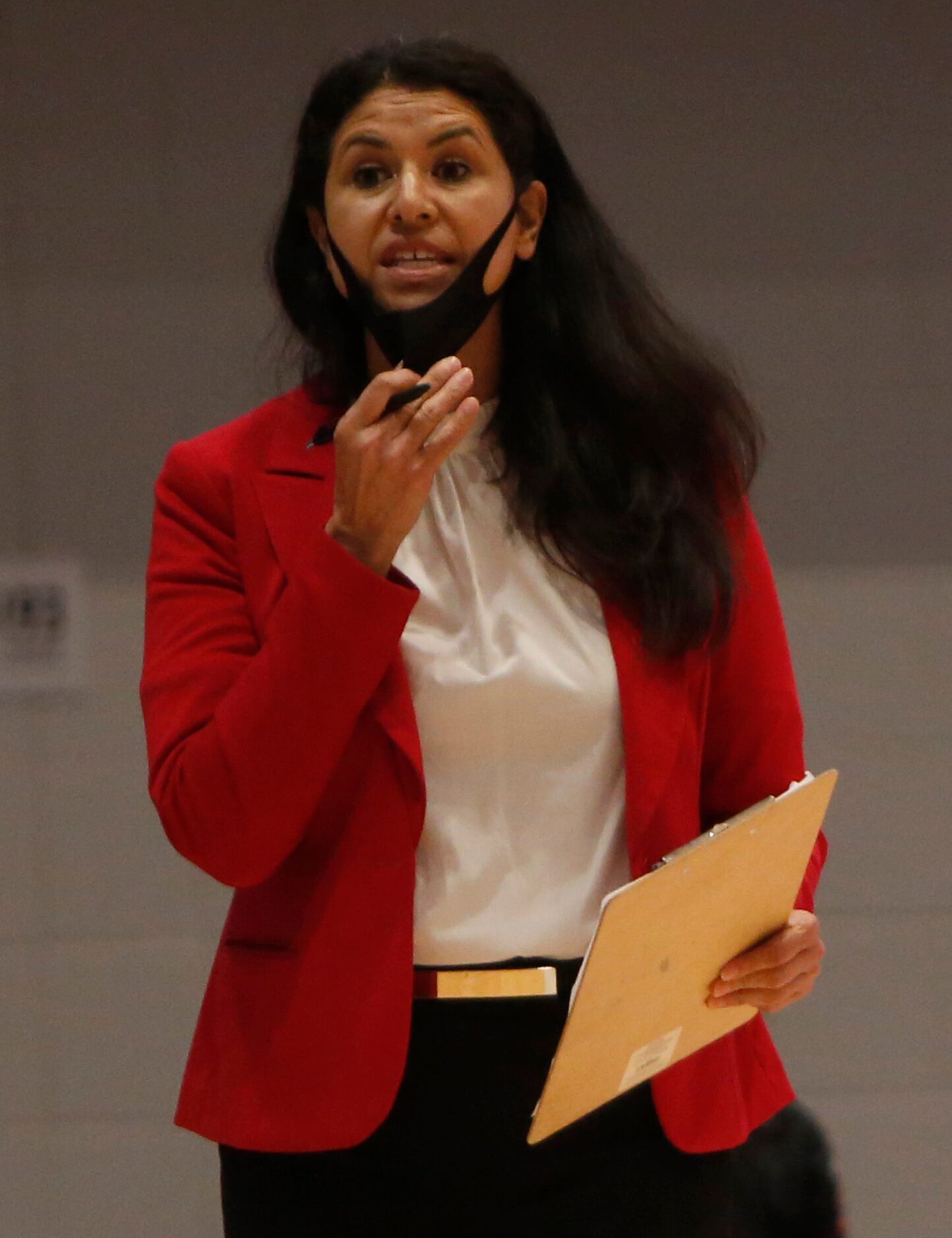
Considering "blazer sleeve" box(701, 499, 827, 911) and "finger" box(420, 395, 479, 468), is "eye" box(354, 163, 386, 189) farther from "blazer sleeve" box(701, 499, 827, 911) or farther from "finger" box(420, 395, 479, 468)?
"blazer sleeve" box(701, 499, 827, 911)

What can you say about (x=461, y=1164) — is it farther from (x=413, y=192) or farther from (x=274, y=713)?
(x=413, y=192)

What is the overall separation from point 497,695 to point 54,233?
153 centimetres

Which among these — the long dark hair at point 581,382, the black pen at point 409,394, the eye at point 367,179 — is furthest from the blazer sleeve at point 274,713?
the eye at point 367,179

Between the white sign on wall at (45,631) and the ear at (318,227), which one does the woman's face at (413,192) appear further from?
→ the white sign on wall at (45,631)

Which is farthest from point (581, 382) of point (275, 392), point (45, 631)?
point (45, 631)

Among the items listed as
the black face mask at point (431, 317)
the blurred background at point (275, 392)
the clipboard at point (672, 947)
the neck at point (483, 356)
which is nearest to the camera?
the clipboard at point (672, 947)

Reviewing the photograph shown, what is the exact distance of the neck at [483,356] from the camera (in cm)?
141

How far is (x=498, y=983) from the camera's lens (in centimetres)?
121

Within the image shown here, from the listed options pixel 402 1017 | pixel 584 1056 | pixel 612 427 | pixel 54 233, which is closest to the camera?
pixel 584 1056

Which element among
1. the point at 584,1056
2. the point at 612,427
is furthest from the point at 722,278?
the point at 584,1056

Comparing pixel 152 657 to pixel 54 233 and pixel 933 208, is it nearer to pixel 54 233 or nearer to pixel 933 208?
pixel 54 233

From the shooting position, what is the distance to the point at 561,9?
8.18 ft

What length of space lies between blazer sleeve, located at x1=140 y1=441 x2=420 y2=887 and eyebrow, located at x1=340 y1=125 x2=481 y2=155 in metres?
0.36

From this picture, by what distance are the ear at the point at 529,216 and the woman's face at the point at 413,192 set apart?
5 centimetres
